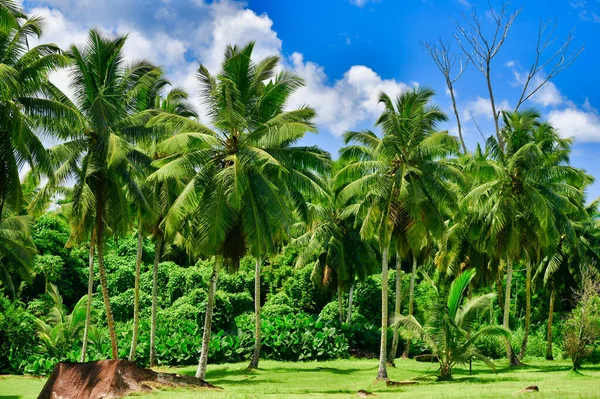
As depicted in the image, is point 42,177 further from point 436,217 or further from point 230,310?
point 230,310

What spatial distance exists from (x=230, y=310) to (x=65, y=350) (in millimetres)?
7467

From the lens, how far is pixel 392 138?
2170 cm

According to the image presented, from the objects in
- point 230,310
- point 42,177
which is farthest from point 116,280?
point 42,177

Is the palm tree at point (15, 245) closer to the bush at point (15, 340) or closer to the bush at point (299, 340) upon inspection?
the bush at point (15, 340)

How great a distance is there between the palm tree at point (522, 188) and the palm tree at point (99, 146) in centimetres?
1281

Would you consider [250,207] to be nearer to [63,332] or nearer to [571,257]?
[63,332]

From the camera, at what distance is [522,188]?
1001 inches

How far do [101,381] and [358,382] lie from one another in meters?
9.49

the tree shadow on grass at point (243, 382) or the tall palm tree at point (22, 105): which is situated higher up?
the tall palm tree at point (22, 105)

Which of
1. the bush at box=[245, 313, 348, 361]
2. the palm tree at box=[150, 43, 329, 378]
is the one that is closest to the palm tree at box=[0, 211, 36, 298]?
the palm tree at box=[150, 43, 329, 378]

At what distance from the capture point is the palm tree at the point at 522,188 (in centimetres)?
2462

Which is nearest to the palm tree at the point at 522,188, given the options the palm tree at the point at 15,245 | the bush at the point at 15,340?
the palm tree at the point at 15,245

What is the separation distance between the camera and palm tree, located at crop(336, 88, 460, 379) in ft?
71.3

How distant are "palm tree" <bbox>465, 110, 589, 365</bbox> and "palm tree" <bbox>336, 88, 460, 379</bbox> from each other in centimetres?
317
